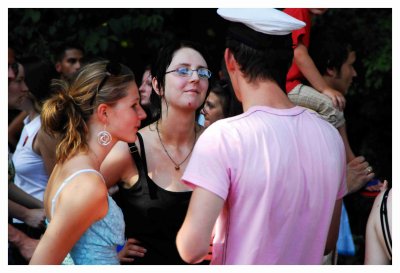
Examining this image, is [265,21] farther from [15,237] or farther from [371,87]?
[371,87]

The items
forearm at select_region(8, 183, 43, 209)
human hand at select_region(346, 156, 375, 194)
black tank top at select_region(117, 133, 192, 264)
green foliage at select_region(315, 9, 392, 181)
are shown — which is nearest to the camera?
black tank top at select_region(117, 133, 192, 264)

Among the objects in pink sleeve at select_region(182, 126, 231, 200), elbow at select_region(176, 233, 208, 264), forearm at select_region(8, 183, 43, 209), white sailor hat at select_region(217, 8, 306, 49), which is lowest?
forearm at select_region(8, 183, 43, 209)

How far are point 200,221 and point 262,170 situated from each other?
253mm

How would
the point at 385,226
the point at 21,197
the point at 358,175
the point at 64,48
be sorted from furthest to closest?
1. the point at 64,48
2. the point at 21,197
3. the point at 358,175
4. the point at 385,226

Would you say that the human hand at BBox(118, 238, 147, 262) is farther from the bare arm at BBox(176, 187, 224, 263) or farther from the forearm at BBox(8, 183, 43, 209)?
the forearm at BBox(8, 183, 43, 209)

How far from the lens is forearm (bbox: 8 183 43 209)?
4656mm

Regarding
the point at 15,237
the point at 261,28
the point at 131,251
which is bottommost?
the point at 15,237

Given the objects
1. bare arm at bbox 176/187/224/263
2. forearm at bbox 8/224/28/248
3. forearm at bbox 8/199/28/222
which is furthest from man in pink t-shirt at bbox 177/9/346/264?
forearm at bbox 8/199/28/222

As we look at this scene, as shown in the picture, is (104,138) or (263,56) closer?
(263,56)

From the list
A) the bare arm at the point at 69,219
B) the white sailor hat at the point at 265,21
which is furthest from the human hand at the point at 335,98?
the bare arm at the point at 69,219

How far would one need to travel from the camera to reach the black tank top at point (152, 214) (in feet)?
10.8

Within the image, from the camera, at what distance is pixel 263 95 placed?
8.18 ft

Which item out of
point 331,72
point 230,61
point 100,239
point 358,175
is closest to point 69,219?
point 100,239

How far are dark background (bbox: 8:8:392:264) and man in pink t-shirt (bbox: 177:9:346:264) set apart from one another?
3755 millimetres
